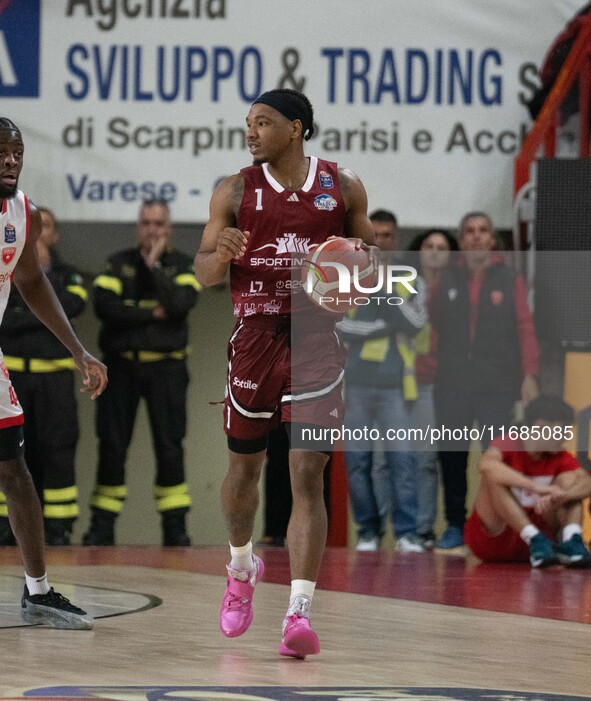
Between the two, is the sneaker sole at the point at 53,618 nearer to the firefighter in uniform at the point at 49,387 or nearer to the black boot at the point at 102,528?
the firefighter in uniform at the point at 49,387

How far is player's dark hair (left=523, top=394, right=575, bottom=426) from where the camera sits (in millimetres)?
9578

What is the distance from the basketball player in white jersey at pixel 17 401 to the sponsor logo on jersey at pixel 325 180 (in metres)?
1.17

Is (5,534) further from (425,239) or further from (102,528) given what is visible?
(425,239)

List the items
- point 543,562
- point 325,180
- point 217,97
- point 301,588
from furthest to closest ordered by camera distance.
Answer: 1. point 217,97
2. point 543,562
3. point 325,180
4. point 301,588

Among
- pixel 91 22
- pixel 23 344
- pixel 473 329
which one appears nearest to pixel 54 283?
pixel 23 344

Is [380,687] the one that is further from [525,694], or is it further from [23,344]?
[23,344]

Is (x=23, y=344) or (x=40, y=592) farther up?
(x=23, y=344)

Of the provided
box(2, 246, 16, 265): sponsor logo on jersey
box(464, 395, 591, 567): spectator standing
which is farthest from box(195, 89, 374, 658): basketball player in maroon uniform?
box(464, 395, 591, 567): spectator standing

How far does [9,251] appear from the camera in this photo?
613 cm

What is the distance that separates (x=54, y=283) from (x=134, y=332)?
68 centimetres

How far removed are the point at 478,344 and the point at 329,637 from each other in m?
4.46

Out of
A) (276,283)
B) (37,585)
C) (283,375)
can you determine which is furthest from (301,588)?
(37,585)

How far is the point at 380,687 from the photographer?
4.71 metres

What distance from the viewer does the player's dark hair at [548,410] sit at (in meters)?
9.58
